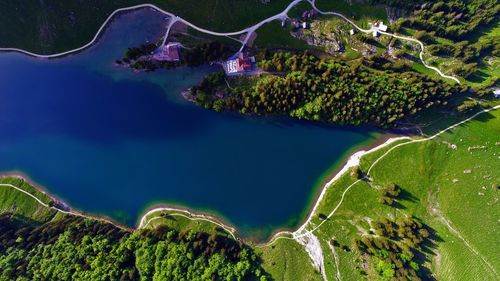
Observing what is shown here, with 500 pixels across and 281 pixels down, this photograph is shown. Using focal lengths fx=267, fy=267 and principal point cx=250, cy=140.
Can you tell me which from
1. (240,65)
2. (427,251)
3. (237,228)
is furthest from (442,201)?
(240,65)

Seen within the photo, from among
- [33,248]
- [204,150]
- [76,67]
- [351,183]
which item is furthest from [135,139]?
[351,183]

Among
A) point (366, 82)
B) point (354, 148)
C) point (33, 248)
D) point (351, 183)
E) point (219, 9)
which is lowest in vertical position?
point (33, 248)

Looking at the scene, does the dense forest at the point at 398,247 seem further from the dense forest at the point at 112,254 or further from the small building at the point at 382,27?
the small building at the point at 382,27

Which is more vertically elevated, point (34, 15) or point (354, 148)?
point (34, 15)

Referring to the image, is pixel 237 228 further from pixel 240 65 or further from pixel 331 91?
pixel 331 91

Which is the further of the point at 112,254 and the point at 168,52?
the point at 168,52

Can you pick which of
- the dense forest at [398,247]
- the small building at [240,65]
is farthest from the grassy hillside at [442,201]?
the small building at [240,65]

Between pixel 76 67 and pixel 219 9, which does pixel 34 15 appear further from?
pixel 219 9
